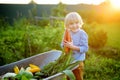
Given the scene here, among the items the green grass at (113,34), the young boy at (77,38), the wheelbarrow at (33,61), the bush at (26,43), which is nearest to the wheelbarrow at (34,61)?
the wheelbarrow at (33,61)

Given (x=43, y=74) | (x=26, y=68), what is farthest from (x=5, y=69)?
(x=43, y=74)

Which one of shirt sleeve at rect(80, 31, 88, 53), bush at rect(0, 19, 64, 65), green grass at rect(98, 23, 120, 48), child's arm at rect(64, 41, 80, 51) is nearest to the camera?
child's arm at rect(64, 41, 80, 51)

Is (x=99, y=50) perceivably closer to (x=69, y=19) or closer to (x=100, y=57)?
(x=100, y=57)

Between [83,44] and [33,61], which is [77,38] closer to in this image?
[83,44]

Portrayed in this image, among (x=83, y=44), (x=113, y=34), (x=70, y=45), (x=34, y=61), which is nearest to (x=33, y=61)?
(x=34, y=61)

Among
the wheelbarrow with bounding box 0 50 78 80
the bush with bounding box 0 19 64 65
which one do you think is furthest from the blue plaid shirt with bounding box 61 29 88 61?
the bush with bounding box 0 19 64 65

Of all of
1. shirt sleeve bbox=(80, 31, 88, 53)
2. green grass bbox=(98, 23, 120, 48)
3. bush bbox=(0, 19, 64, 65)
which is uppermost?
shirt sleeve bbox=(80, 31, 88, 53)

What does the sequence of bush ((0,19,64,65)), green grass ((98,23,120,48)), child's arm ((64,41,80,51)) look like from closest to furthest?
child's arm ((64,41,80,51)), bush ((0,19,64,65)), green grass ((98,23,120,48))

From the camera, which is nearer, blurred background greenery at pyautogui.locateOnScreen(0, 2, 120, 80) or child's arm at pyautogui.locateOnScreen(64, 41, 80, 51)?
child's arm at pyautogui.locateOnScreen(64, 41, 80, 51)

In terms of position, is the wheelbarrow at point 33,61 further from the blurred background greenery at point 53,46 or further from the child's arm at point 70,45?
the blurred background greenery at point 53,46

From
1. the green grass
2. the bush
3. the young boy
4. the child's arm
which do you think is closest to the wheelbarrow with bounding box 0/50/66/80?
the young boy

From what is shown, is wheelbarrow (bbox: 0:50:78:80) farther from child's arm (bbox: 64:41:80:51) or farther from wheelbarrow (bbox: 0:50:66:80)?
child's arm (bbox: 64:41:80:51)

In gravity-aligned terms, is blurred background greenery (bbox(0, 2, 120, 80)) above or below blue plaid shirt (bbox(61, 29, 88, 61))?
below

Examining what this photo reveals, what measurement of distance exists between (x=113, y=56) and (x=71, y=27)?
12.4ft
